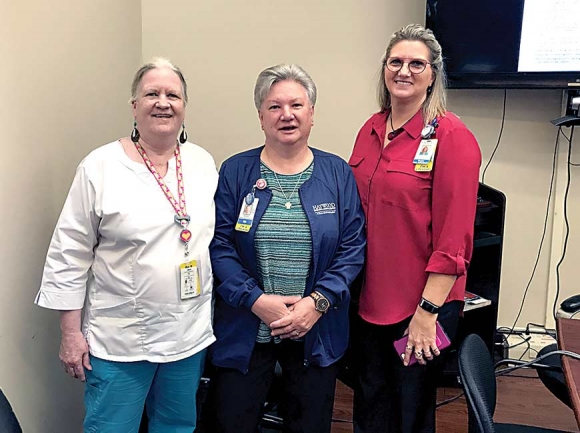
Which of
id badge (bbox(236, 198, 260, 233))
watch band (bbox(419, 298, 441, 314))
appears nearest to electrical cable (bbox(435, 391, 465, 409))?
watch band (bbox(419, 298, 441, 314))

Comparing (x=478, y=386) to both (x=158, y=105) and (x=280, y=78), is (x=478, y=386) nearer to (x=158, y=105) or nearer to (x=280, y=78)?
(x=280, y=78)

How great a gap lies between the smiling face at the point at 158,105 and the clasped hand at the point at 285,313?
22.3 inches

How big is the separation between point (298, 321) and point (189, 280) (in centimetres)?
34

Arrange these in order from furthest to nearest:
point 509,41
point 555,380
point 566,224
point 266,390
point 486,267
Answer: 1. point 566,224
2. point 486,267
3. point 509,41
4. point 555,380
5. point 266,390

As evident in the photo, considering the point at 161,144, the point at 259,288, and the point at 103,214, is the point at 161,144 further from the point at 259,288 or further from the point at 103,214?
the point at 259,288

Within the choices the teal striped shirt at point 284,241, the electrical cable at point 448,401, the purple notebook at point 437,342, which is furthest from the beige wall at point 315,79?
the purple notebook at point 437,342

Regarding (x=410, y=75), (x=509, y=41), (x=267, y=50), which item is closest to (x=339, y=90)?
(x=267, y=50)

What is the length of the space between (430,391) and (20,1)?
174 centimetres

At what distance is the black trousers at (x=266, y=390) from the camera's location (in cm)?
179

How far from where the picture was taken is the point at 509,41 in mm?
2660

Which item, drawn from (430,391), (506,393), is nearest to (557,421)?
(506,393)

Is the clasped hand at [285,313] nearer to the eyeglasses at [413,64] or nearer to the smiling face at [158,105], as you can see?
the smiling face at [158,105]

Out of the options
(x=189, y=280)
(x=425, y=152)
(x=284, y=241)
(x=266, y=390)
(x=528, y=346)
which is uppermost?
(x=425, y=152)

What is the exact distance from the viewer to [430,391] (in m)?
1.85
